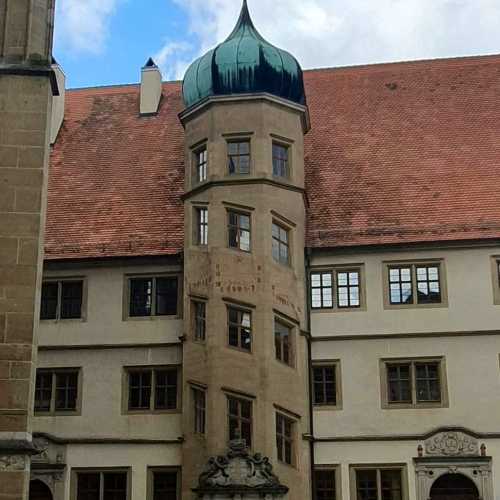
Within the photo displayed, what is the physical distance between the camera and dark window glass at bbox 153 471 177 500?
2223 centimetres

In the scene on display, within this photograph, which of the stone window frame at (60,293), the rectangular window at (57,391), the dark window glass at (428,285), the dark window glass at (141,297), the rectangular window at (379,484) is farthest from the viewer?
the stone window frame at (60,293)

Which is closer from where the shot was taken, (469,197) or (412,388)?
(412,388)

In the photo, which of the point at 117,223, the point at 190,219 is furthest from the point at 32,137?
the point at 117,223

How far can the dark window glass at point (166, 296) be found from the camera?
23.4 m

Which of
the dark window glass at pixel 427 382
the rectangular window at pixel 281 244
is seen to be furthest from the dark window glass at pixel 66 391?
the dark window glass at pixel 427 382

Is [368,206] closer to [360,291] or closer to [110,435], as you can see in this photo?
[360,291]

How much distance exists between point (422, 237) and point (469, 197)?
191cm

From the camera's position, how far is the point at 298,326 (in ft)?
74.0

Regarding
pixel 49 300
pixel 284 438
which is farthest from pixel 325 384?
pixel 49 300

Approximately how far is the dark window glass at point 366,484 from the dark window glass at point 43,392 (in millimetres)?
7232

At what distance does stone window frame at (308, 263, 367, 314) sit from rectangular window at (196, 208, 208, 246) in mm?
2633

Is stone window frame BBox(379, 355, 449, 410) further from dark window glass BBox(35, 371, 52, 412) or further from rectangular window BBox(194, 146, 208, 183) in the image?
dark window glass BBox(35, 371, 52, 412)

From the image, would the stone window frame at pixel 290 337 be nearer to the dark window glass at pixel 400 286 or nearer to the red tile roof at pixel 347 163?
the red tile roof at pixel 347 163

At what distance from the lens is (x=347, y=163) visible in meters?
25.9
